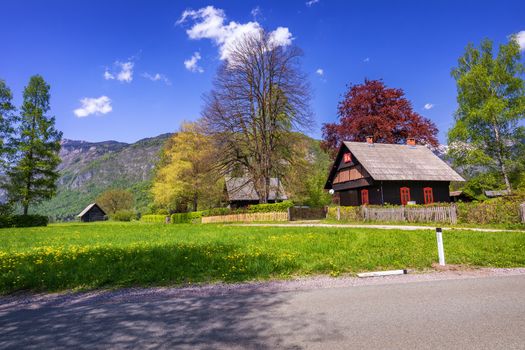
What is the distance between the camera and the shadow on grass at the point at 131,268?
7305mm

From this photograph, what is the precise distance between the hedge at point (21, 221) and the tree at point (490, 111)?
4524 centimetres

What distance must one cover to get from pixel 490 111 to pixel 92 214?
93970 millimetres

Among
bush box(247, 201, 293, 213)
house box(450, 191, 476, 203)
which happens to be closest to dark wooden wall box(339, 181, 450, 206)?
bush box(247, 201, 293, 213)

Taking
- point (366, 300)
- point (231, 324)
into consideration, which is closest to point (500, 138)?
point (366, 300)

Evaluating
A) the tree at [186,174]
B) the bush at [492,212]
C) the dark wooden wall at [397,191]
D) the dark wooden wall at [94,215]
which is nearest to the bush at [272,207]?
the dark wooden wall at [397,191]

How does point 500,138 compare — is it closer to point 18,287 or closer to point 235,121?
point 235,121

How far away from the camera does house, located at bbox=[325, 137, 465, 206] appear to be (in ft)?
111

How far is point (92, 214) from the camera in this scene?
92562mm

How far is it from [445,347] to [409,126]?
4571 cm

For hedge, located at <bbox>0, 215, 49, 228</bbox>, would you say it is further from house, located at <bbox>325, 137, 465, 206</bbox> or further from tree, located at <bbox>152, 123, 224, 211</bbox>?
house, located at <bbox>325, 137, 465, 206</bbox>

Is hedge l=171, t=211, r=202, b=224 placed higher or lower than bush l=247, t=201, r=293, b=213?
lower

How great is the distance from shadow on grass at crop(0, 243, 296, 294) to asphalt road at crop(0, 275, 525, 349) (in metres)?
0.98

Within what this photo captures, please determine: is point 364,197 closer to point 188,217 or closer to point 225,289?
point 188,217

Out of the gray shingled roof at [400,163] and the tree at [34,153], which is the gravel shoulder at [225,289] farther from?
the tree at [34,153]
